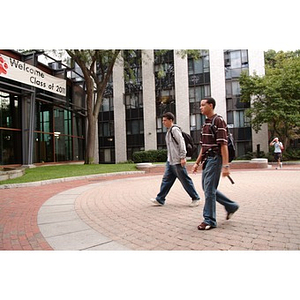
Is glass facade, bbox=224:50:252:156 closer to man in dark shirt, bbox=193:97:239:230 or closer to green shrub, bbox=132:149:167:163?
green shrub, bbox=132:149:167:163

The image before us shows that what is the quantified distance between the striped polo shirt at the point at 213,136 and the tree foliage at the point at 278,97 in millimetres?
19518

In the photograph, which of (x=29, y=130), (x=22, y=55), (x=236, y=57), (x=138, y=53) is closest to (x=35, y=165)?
(x=29, y=130)

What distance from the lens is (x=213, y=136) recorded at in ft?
11.8

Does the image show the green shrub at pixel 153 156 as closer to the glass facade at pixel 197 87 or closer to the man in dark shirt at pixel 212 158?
the glass facade at pixel 197 87

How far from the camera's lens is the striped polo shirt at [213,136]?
11.4ft

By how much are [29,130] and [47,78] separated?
4052 mm

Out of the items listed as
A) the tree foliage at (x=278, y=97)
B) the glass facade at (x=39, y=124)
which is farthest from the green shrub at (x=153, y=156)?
the tree foliage at (x=278, y=97)

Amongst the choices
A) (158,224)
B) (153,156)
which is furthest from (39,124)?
(158,224)

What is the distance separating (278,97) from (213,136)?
20857mm

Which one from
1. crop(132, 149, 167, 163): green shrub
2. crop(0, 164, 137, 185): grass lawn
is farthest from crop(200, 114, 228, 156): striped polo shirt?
crop(132, 149, 167, 163): green shrub

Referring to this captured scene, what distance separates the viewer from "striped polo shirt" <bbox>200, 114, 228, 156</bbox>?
11.4 feet

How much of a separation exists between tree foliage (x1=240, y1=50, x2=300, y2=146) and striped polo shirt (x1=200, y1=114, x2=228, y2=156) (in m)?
19.5

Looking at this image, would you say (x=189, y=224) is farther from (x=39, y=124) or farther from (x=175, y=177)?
(x=39, y=124)

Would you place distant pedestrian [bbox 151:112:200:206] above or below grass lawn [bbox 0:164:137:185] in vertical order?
above
